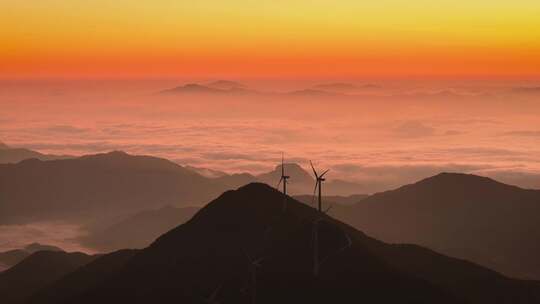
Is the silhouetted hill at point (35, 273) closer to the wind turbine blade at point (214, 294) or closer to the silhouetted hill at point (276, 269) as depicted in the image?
the silhouetted hill at point (276, 269)

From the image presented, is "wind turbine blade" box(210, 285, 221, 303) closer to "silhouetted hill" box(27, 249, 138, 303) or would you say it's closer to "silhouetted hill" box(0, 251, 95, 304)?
"silhouetted hill" box(27, 249, 138, 303)

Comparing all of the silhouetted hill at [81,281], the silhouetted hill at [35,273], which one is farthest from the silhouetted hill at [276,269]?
the silhouetted hill at [35,273]

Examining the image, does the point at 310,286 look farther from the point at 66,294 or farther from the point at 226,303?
the point at 66,294

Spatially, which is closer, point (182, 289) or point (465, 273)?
point (182, 289)

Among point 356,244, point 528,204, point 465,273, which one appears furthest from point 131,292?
point 528,204

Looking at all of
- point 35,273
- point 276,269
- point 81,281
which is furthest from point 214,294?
point 35,273

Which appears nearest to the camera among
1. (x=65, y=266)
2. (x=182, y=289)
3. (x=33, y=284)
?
(x=182, y=289)

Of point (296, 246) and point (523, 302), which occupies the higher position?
point (296, 246)

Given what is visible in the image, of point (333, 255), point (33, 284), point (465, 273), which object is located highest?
point (333, 255)
